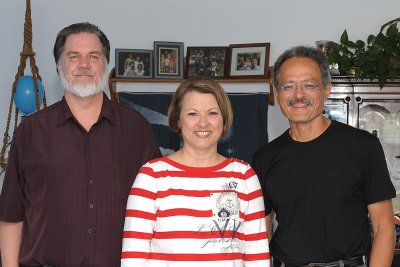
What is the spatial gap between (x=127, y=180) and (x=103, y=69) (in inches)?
16.2

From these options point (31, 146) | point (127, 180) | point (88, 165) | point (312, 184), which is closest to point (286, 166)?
point (312, 184)

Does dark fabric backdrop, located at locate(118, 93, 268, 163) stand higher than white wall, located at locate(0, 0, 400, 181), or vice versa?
white wall, located at locate(0, 0, 400, 181)

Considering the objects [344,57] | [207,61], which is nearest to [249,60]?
[207,61]

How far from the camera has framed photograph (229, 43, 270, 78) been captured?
11.8ft

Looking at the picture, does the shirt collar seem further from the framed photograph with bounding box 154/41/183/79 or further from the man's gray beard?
the framed photograph with bounding box 154/41/183/79

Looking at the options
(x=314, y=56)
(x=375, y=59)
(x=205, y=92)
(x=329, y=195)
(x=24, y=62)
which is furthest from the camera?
(x=24, y=62)

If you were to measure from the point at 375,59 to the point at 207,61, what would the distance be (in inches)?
41.6

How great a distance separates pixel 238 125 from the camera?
3617 mm

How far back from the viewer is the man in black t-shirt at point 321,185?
191 cm

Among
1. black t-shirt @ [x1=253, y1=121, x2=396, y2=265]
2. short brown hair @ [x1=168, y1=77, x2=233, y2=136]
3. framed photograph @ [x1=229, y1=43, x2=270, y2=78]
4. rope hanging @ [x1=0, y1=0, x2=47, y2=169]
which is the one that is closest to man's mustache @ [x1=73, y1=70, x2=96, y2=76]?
short brown hair @ [x1=168, y1=77, x2=233, y2=136]

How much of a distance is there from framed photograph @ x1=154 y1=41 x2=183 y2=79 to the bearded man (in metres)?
1.59

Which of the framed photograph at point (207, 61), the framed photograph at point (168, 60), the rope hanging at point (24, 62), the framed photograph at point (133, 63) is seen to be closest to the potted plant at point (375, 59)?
the framed photograph at point (207, 61)

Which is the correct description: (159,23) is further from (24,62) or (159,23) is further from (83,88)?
(83,88)

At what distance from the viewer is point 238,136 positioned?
142 inches
